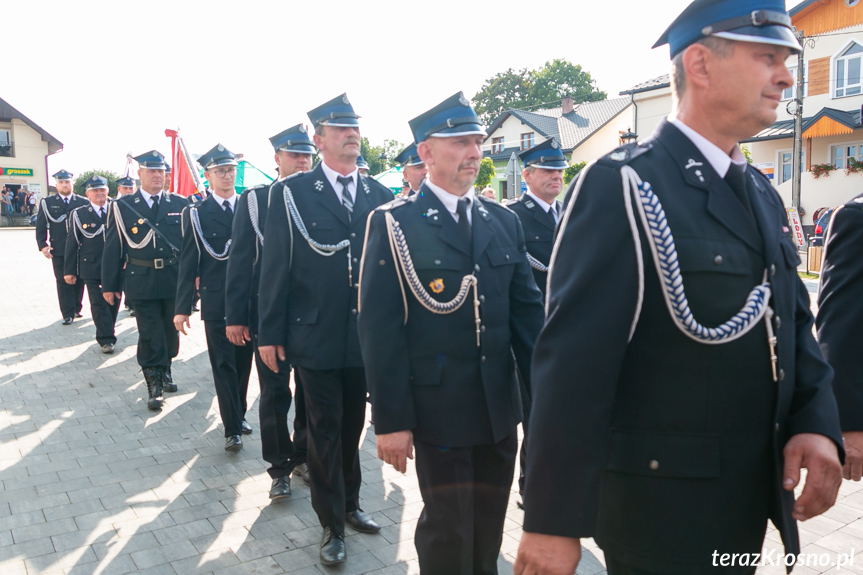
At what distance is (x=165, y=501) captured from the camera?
189 inches

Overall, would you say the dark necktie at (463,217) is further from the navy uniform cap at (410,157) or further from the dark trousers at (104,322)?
the dark trousers at (104,322)

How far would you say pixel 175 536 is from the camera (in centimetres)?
426

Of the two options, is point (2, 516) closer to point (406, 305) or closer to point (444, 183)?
point (406, 305)

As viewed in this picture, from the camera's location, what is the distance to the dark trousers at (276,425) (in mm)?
4957

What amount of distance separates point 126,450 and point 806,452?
208 inches

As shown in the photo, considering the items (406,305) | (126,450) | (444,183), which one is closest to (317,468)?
(406,305)

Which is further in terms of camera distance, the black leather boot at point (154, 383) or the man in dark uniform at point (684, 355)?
the black leather boot at point (154, 383)

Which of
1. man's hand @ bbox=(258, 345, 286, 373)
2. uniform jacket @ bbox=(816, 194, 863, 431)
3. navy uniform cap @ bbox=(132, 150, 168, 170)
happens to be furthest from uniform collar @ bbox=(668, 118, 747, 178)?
navy uniform cap @ bbox=(132, 150, 168, 170)

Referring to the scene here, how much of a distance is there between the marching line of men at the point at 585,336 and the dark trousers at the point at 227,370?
0.90m

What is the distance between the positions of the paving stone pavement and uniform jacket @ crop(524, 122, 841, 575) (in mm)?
2124

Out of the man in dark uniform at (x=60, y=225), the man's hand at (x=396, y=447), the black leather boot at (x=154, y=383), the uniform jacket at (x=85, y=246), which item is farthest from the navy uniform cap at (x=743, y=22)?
the man in dark uniform at (x=60, y=225)

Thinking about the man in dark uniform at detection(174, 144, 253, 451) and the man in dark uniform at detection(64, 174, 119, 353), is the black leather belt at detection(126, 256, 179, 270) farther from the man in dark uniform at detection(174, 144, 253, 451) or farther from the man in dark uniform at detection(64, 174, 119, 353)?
the man in dark uniform at detection(64, 174, 119, 353)

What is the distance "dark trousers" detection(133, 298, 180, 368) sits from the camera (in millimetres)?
7273

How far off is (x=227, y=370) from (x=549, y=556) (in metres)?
4.71
